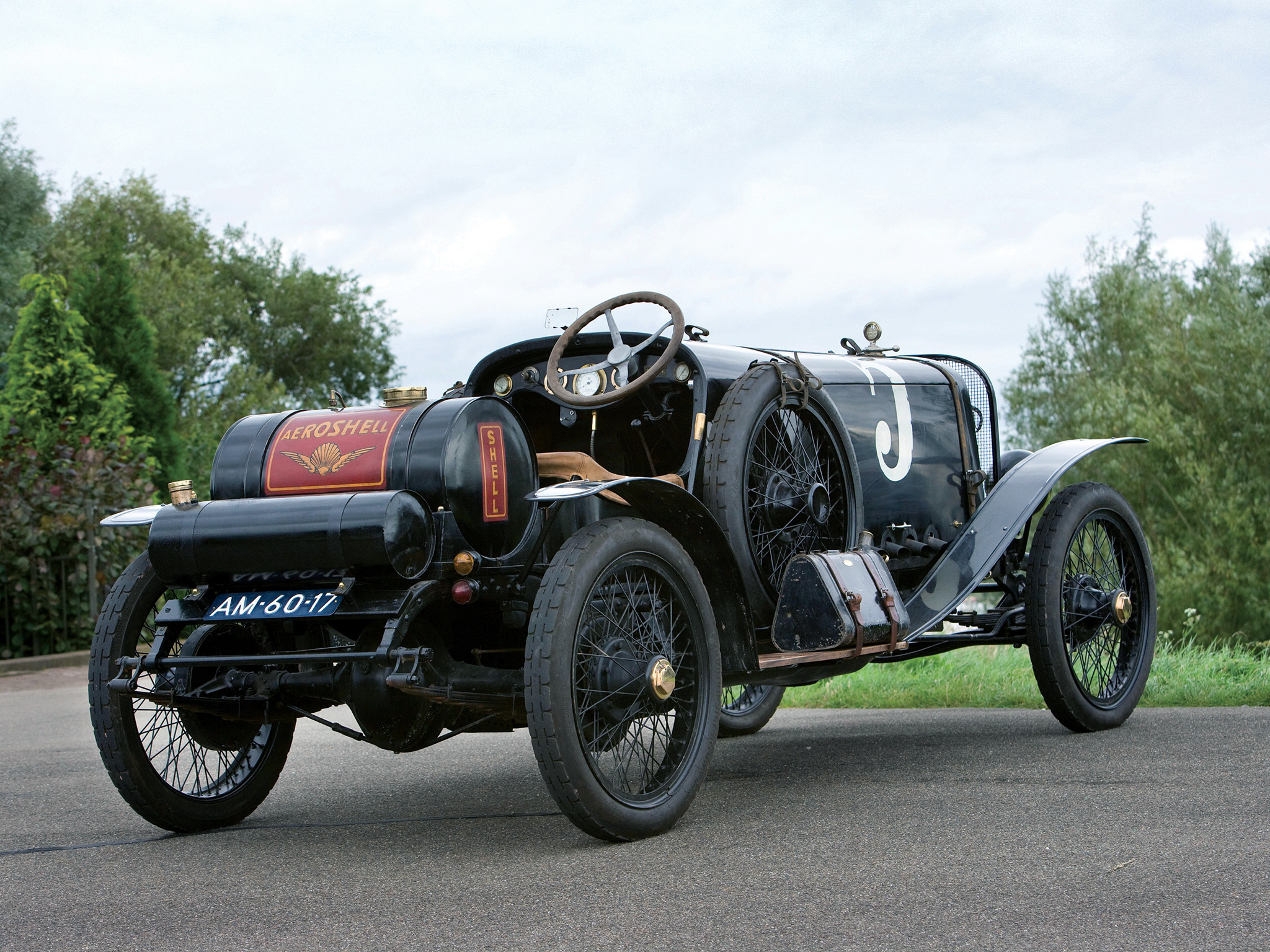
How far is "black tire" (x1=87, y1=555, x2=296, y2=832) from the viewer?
14.2 ft

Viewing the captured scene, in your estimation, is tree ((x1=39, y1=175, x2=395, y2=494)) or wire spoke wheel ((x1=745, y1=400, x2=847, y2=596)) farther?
tree ((x1=39, y1=175, x2=395, y2=494))

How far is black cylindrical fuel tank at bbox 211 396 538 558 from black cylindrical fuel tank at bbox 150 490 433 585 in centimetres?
12

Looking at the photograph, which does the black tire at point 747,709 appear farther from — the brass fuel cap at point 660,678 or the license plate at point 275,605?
the license plate at point 275,605

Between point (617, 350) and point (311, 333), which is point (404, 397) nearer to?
point (617, 350)

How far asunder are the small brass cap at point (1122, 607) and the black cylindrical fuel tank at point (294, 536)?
351cm

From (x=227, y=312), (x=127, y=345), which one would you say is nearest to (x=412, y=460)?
(x=127, y=345)

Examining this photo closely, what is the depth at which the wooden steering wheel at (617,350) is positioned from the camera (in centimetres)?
472

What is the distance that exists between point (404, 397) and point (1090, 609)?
11.4ft

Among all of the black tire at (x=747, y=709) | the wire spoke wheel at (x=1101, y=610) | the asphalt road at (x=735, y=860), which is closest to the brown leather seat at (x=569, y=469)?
the asphalt road at (x=735, y=860)

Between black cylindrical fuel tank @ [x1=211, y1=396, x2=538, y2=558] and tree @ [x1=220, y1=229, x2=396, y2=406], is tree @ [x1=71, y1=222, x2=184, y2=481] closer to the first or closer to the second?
black cylindrical fuel tank @ [x1=211, y1=396, x2=538, y2=558]

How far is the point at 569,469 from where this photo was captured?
476 centimetres

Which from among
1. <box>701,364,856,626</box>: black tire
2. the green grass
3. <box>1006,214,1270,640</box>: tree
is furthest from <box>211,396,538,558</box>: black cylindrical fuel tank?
<box>1006,214,1270,640</box>: tree

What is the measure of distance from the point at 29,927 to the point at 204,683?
47.7 inches

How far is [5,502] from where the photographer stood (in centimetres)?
1164
